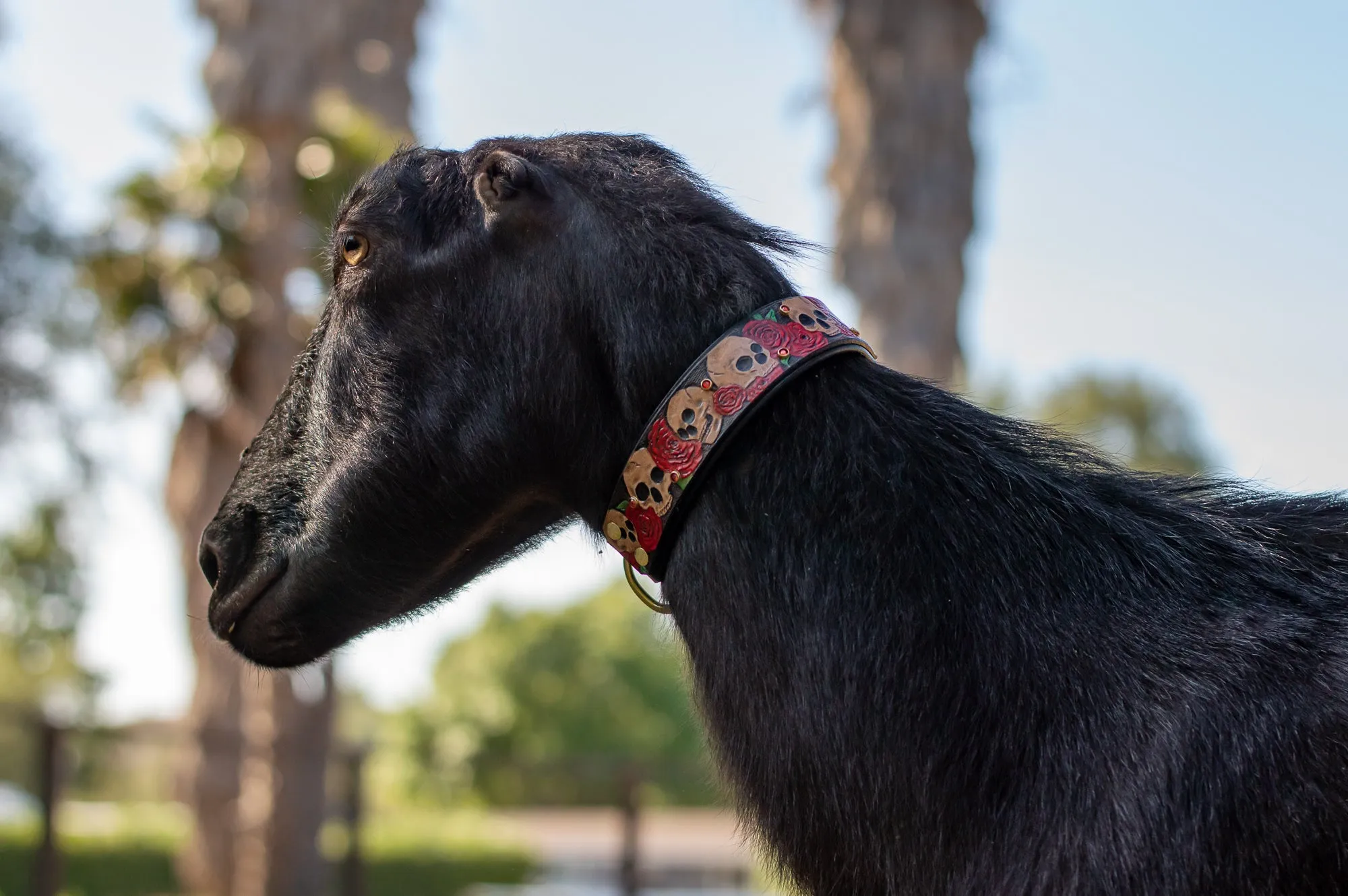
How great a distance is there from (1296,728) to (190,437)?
42.5ft

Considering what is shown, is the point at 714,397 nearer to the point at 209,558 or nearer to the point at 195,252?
the point at 209,558

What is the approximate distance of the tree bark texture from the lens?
10930 millimetres

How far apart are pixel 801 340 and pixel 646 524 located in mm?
324

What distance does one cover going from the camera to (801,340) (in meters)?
1.75

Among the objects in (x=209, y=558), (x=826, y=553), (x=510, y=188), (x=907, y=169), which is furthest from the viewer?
(x=907, y=169)

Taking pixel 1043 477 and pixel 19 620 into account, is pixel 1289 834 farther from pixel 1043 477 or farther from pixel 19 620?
pixel 19 620

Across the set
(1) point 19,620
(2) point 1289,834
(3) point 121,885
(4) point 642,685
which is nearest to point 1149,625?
(2) point 1289,834

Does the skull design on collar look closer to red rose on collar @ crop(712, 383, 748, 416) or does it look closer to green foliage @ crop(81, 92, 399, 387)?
red rose on collar @ crop(712, 383, 748, 416)

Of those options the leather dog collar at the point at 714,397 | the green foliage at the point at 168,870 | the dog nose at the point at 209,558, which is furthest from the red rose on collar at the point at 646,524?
the green foliage at the point at 168,870

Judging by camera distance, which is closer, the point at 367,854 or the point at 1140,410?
the point at 367,854

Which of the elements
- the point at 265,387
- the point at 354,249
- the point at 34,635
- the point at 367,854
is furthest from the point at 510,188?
the point at 34,635

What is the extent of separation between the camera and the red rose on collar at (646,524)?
1.78m

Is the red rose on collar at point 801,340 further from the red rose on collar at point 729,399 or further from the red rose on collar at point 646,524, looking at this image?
the red rose on collar at point 646,524

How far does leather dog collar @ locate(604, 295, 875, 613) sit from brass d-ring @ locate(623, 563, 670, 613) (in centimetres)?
12
